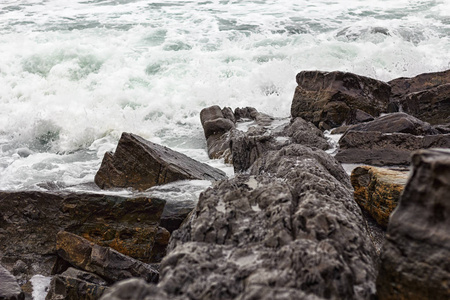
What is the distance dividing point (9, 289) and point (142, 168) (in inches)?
104

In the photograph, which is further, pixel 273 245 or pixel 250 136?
pixel 250 136

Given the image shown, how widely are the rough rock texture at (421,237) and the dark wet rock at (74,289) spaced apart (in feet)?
6.86

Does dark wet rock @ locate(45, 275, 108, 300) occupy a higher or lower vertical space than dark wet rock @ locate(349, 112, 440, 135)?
lower

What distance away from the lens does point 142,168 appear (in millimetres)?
5656

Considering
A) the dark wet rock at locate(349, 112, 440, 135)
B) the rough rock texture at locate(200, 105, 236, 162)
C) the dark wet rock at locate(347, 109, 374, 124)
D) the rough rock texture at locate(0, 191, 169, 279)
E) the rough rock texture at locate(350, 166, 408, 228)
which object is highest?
the rough rock texture at locate(350, 166, 408, 228)

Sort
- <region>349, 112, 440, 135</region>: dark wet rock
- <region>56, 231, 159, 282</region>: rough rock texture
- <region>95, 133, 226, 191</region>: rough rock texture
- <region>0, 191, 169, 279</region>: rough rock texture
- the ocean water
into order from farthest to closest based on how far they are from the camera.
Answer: the ocean water → <region>349, 112, 440, 135</region>: dark wet rock → <region>95, 133, 226, 191</region>: rough rock texture → <region>0, 191, 169, 279</region>: rough rock texture → <region>56, 231, 159, 282</region>: rough rock texture

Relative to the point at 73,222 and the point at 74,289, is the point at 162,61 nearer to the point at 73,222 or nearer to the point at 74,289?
the point at 73,222

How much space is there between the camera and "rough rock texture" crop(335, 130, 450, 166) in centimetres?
543

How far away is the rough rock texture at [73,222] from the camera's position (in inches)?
165

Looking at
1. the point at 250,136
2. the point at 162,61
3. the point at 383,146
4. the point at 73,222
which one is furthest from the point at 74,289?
the point at 162,61

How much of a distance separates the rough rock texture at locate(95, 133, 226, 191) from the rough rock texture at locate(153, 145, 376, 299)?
8.77 ft

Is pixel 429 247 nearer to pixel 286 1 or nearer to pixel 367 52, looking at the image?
pixel 367 52

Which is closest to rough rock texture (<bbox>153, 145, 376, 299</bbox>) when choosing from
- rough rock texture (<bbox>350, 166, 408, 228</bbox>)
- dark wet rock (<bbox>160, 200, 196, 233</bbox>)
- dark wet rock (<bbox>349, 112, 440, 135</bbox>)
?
rough rock texture (<bbox>350, 166, 408, 228</bbox>)

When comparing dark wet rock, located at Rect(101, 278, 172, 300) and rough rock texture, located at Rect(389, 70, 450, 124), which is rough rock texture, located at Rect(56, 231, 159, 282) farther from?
rough rock texture, located at Rect(389, 70, 450, 124)
